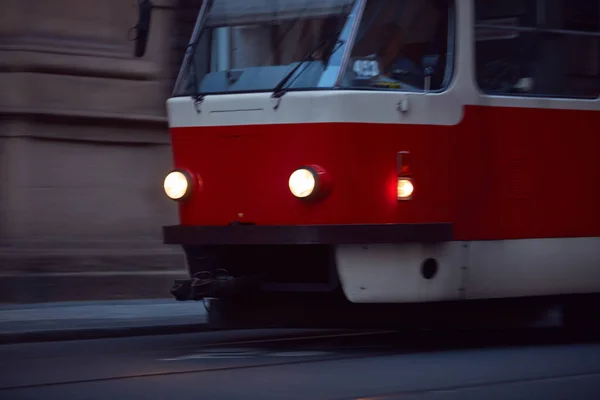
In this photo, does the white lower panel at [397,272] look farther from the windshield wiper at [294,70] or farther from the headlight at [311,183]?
the windshield wiper at [294,70]

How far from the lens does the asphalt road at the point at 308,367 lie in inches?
309

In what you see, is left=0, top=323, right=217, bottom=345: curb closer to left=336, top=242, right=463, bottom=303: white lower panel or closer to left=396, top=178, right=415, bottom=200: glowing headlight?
left=336, top=242, right=463, bottom=303: white lower panel

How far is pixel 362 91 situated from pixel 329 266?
3.97ft

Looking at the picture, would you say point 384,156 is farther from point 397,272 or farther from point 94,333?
point 94,333

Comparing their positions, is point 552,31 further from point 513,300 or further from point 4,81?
point 4,81

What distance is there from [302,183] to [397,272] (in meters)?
0.90

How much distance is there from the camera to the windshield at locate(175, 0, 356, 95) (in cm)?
946

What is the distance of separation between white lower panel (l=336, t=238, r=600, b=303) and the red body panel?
115mm

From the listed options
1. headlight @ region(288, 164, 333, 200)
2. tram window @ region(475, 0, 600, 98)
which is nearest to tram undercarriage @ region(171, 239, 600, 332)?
headlight @ region(288, 164, 333, 200)

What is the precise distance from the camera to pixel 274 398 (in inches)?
299

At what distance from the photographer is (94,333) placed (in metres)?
11.6

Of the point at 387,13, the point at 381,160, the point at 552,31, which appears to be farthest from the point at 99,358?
the point at 552,31

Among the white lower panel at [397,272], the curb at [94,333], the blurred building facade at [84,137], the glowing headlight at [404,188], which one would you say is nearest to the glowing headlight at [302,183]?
the white lower panel at [397,272]

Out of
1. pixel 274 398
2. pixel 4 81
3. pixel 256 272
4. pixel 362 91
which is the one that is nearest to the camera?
pixel 274 398
